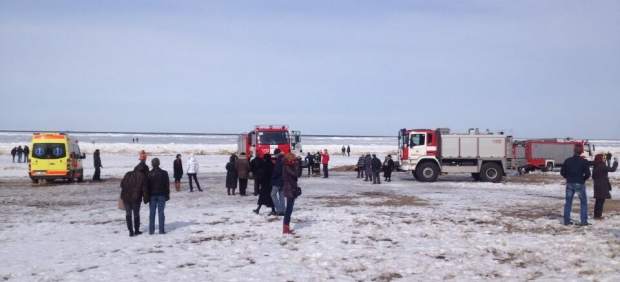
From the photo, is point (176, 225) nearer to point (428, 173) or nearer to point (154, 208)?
point (154, 208)

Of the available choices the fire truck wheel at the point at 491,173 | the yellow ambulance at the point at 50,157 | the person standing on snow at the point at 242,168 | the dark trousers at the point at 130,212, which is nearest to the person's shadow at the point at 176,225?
the dark trousers at the point at 130,212

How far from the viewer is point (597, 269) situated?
8.70 m

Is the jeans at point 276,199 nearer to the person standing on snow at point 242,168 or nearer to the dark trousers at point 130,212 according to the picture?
the dark trousers at point 130,212

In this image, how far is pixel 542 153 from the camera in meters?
41.5

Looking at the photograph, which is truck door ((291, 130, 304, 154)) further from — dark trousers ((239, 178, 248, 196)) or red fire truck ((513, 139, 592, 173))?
red fire truck ((513, 139, 592, 173))

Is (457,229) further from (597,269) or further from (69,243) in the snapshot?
(69,243)

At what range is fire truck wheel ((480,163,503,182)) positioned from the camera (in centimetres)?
2991

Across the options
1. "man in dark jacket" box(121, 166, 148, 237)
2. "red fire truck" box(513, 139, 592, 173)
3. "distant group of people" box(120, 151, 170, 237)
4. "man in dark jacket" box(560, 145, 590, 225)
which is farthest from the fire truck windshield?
"red fire truck" box(513, 139, 592, 173)

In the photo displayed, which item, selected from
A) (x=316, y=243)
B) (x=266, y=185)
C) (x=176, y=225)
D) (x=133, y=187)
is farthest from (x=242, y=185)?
(x=316, y=243)

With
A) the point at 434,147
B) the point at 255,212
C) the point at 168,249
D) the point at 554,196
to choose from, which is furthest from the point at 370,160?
the point at 168,249

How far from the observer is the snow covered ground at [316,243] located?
865cm

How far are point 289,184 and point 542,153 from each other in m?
34.6

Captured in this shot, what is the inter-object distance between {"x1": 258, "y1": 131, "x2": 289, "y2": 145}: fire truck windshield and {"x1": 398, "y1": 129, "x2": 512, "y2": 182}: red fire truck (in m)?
6.51

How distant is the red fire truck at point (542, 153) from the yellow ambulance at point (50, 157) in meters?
30.2
